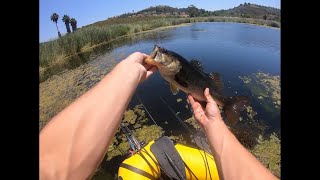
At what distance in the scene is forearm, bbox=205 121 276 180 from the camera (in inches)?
67.1

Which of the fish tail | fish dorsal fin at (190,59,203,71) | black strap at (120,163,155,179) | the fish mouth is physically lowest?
black strap at (120,163,155,179)

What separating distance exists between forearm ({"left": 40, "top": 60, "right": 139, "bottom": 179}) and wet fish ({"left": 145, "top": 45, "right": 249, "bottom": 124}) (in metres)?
1.21

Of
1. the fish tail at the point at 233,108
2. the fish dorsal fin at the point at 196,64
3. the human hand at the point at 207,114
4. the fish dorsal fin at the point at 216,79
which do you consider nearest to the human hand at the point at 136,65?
the human hand at the point at 207,114

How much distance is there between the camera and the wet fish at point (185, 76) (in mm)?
3094

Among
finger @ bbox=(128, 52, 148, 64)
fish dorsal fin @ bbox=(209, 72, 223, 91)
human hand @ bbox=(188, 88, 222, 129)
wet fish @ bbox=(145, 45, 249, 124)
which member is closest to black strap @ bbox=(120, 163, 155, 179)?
wet fish @ bbox=(145, 45, 249, 124)

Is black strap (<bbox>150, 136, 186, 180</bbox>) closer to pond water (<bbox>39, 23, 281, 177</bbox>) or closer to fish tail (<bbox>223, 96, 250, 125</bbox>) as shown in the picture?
fish tail (<bbox>223, 96, 250, 125</bbox>)

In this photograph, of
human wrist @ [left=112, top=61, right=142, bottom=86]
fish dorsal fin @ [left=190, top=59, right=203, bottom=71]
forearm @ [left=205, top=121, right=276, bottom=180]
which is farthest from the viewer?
fish dorsal fin @ [left=190, top=59, right=203, bottom=71]

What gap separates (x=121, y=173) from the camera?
396 centimetres

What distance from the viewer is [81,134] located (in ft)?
4.82

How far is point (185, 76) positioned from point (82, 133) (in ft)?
6.70
